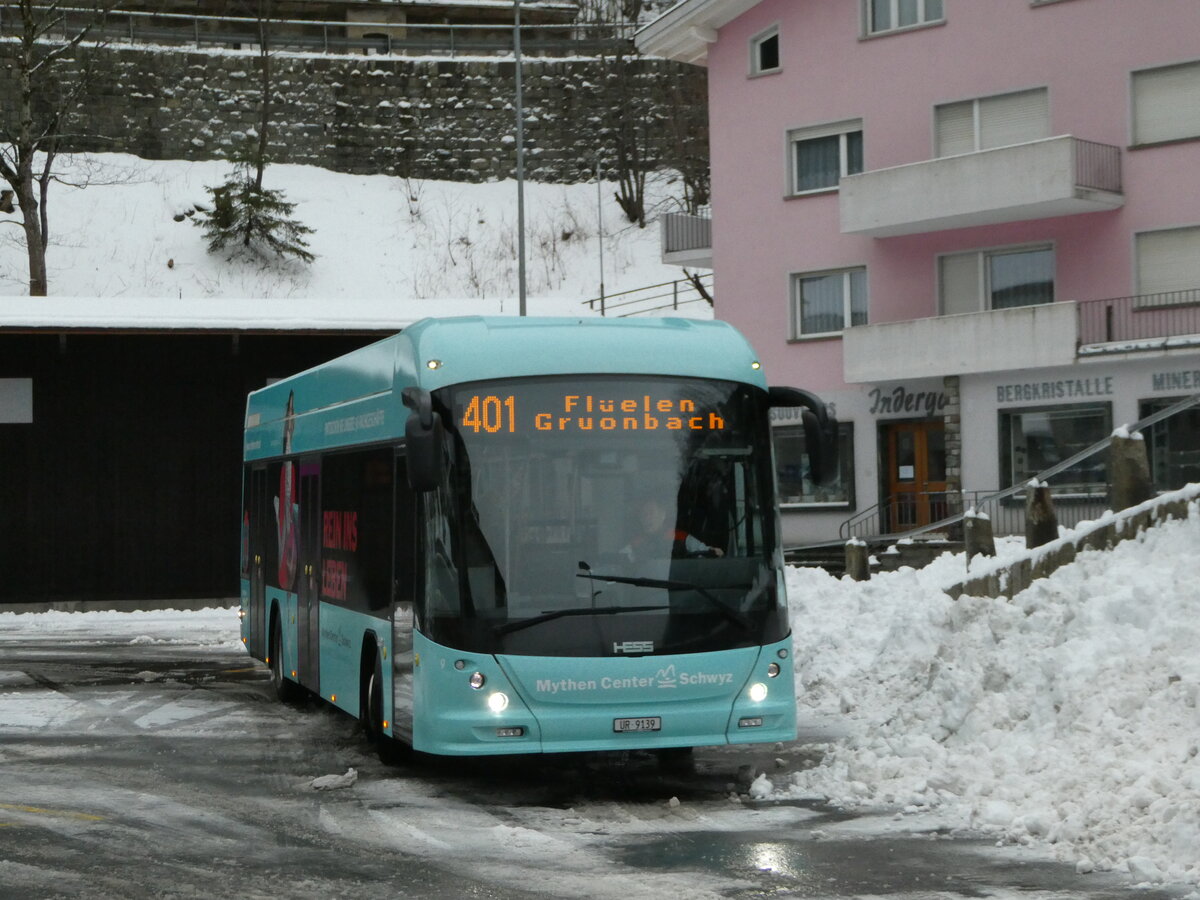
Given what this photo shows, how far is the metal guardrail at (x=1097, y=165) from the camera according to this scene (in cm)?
3331

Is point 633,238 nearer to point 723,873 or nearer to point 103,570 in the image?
point 103,570

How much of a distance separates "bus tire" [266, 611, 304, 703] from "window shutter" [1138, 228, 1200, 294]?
69.4 ft

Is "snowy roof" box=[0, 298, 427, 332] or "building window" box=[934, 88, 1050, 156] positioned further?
"building window" box=[934, 88, 1050, 156]

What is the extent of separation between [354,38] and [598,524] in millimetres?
62823

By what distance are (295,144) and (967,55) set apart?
36027 mm

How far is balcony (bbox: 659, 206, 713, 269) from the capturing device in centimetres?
4303

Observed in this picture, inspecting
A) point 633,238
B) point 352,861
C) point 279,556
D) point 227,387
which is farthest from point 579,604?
point 633,238

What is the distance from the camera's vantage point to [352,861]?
28.9 feet

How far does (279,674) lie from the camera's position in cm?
1675

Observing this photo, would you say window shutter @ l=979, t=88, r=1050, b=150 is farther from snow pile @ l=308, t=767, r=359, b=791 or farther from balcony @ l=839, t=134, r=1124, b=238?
snow pile @ l=308, t=767, r=359, b=791

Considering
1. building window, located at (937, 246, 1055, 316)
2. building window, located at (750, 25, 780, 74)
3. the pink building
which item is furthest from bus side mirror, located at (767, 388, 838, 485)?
building window, located at (750, 25, 780, 74)

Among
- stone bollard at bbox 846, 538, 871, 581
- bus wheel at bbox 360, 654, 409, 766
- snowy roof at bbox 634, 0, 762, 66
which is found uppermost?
snowy roof at bbox 634, 0, 762, 66

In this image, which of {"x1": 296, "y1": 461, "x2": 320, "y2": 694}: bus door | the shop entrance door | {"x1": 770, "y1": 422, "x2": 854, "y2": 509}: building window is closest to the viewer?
{"x1": 296, "y1": 461, "x2": 320, "y2": 694}: bus door

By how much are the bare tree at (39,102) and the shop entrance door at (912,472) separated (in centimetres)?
1960
